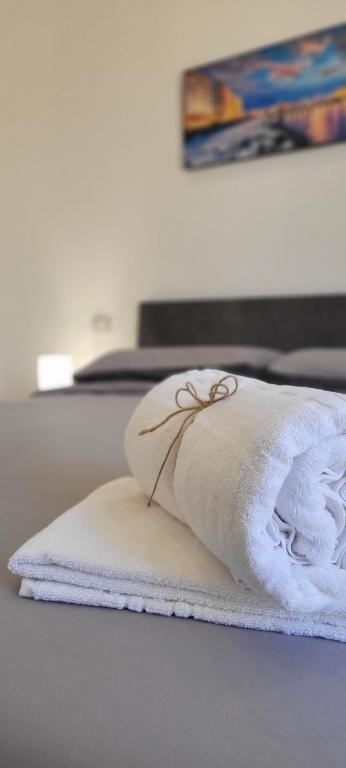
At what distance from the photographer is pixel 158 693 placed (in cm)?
44

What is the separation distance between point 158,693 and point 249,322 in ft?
7.47

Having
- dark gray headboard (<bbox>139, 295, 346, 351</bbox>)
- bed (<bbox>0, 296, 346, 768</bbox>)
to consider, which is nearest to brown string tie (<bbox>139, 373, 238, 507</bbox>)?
bed (<bbox>0, 296, 346, 768</bbox>)

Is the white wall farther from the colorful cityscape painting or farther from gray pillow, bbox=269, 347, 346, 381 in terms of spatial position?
gray pillow, bbox=269, 347, 346, 381

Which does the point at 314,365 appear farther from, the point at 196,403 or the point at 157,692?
the point at 157,692

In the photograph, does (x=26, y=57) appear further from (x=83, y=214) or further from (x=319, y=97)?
(x=319, y=97)

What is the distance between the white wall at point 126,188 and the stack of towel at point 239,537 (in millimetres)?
2048

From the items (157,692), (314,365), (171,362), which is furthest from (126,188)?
(157,692)

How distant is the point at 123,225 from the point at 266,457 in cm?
272

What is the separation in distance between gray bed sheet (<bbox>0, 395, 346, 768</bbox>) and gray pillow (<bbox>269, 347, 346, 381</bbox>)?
5.12 feet

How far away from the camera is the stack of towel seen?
0.49 metres

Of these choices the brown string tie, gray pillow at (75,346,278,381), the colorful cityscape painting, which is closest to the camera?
the brown string tie

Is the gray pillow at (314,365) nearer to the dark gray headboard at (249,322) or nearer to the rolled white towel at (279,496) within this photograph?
the dark gray headboard at (249,322)

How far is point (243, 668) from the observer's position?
1.55 feet

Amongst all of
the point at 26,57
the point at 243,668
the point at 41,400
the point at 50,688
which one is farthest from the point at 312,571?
the point at 26,57
